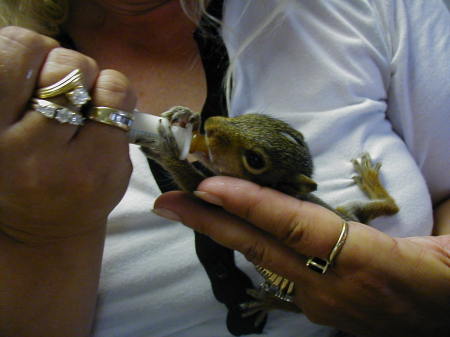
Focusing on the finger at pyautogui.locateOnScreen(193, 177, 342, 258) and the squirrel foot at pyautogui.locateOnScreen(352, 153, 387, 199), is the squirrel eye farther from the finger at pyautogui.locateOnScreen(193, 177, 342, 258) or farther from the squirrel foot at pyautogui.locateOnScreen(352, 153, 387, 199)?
the squirrel foot at pyautogui.locateOnScreen(352, 153, 387, 199)

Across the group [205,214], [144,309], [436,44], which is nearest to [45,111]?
[205,214]

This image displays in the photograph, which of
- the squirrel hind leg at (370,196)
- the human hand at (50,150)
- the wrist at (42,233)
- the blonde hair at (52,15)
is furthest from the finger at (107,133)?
the squirrel hind leg at (370,196)

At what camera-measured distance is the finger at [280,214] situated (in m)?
0.64

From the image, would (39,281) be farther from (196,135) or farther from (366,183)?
(366,183)

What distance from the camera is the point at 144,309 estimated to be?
908mm

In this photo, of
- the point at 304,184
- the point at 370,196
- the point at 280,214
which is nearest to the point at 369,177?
the point at 370,196

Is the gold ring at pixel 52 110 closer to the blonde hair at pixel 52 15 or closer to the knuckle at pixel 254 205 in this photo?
the knuckle at pixel 254 205

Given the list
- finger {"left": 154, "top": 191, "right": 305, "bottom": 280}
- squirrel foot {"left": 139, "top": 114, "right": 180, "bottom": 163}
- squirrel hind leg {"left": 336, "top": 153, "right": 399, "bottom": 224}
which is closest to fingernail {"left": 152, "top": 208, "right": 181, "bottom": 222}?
finger {"left": 154, "top": 191, "right": 305, "bottom": 280}

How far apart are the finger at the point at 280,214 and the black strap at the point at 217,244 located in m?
0.26

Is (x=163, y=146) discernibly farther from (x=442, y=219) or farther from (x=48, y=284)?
(x=442, y=219)

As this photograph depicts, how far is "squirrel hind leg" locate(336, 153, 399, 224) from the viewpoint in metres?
0.96

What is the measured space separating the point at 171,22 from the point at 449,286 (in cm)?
102

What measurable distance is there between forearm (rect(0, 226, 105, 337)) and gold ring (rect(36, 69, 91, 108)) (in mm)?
285

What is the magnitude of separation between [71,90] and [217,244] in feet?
1.81
